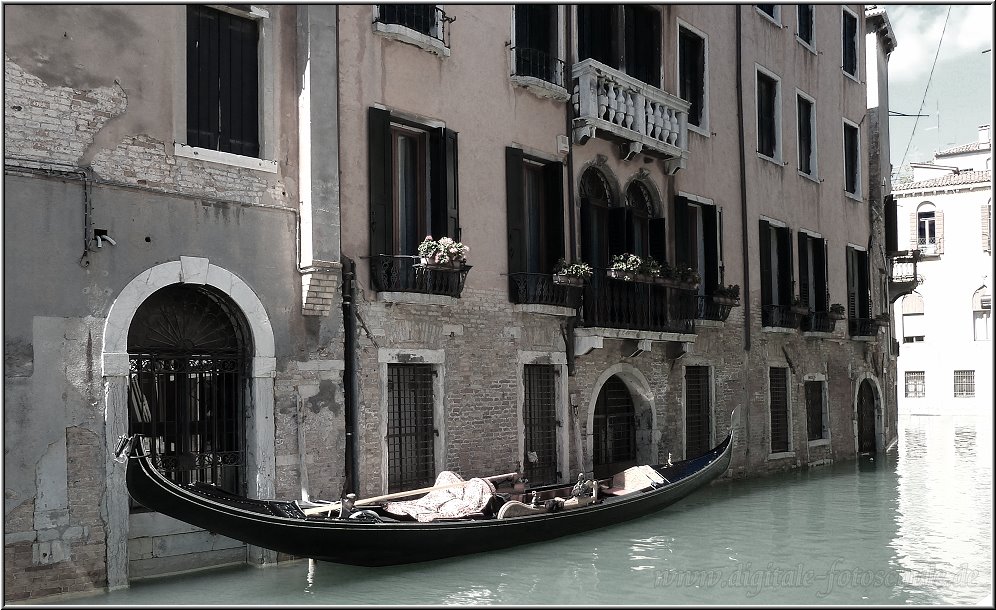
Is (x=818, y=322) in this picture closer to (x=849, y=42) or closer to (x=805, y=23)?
(x=805, y=23)

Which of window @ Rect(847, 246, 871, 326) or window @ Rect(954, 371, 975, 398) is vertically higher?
window @ Rect(847, 246, 871, 326)

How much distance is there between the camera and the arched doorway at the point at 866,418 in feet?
65.9

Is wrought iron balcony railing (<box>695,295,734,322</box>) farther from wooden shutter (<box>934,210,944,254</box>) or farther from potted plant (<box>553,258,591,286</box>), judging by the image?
wooden shutter (<box>934,210,944,254</box>)

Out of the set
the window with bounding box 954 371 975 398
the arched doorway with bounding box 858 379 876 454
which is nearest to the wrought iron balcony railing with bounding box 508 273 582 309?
the arched doorway with bounding box 858 379 876 454

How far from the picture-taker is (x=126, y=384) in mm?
7688

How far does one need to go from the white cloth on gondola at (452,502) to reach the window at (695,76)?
775 cm

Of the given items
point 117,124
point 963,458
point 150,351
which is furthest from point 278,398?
point 963,458

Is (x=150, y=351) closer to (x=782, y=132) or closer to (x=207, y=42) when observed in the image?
(x=207, y=42)

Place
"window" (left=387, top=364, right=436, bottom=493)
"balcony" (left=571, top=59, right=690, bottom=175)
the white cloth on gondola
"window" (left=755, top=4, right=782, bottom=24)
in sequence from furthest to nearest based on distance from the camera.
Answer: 1. "window" (left=755, top=4, right=782, bottom=24)
2. "balcony" (left=571, top=59, right=690, bottom=175)
3. "window" (left=387, top=364, right=436, bottom=493)
4. the white cloth on gondola

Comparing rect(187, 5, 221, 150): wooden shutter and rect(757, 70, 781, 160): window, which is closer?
rect(187, 5, 221, 150): wooden shutter

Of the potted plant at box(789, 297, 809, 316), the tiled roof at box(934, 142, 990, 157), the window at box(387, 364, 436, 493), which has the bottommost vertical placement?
the window at box(387, 364, 436, 493)

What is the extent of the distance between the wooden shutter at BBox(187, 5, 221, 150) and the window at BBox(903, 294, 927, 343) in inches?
1325

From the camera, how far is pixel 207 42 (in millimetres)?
8484

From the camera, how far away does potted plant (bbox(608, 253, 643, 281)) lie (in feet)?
39.7
